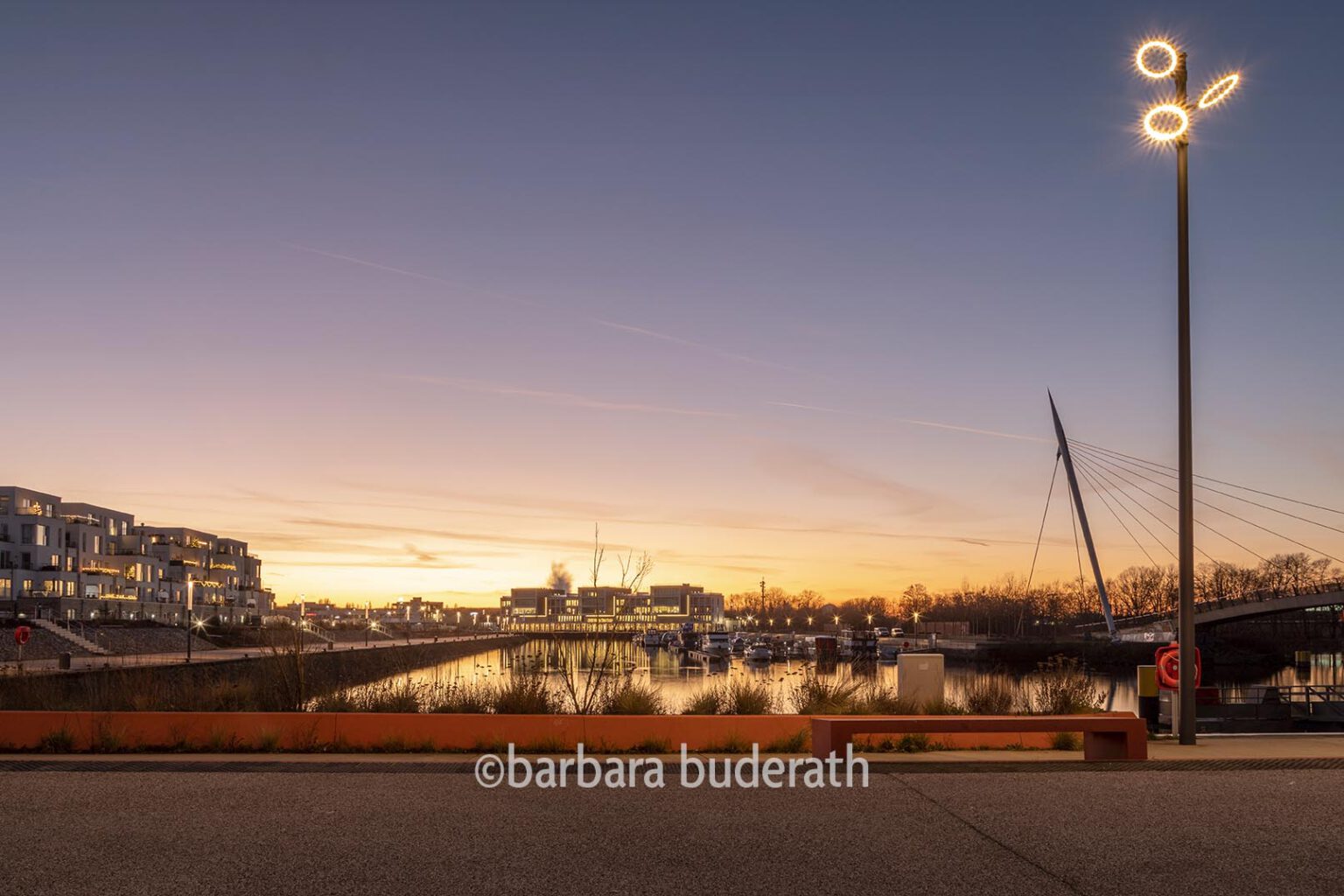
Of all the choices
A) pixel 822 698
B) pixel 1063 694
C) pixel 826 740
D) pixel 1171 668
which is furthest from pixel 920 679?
pixel 826 740

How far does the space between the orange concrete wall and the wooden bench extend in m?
1.45

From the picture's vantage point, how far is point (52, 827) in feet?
30.0

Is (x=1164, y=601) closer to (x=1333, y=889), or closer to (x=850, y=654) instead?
(x=850, y=654)

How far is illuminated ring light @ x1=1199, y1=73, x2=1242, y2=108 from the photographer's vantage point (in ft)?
47.7

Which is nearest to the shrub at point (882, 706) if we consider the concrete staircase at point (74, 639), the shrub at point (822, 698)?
the shrub at point (822, 698)

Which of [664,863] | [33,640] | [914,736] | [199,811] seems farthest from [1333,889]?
[33,640]

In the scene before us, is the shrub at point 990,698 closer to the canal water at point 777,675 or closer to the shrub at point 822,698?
the shrub at point 822,698

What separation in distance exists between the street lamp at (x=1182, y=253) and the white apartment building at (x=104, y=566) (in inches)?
3133

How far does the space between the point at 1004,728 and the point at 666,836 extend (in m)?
5.77

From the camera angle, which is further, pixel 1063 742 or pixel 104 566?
pixel 104 566

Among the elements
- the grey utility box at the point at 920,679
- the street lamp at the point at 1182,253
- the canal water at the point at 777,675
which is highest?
the street lamp at the point at 1182,253

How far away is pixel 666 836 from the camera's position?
9055 mm

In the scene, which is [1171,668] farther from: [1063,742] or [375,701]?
[375,701]

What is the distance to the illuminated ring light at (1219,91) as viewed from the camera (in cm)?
1454
